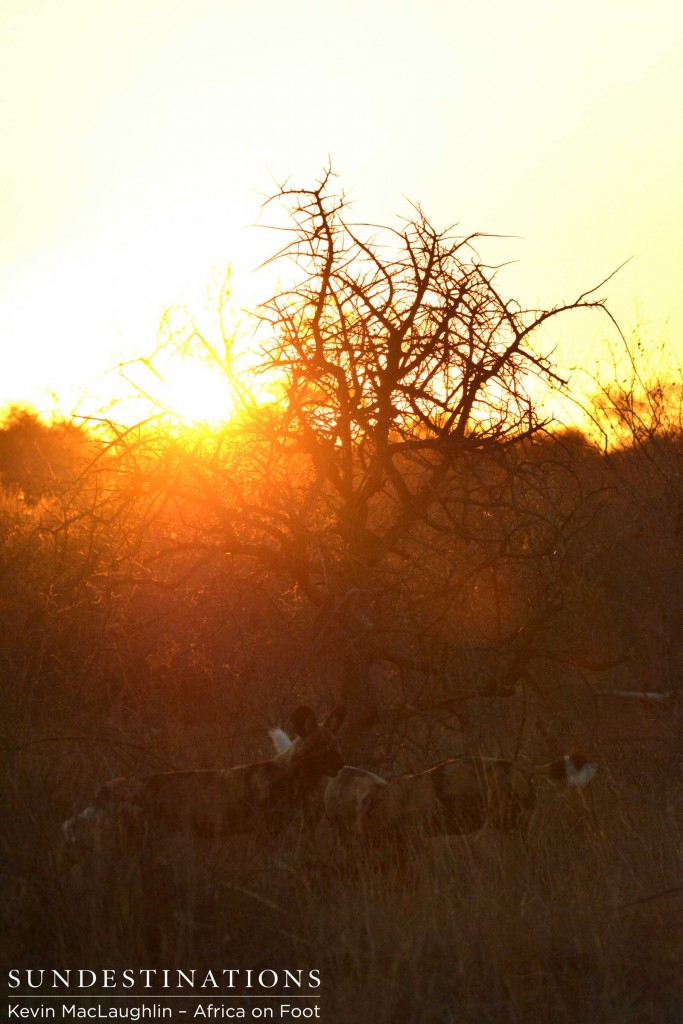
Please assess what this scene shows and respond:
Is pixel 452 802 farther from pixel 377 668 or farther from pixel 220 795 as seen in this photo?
pixel 377 668

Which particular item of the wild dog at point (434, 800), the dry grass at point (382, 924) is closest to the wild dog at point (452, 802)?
the wild dog at point (434, 800)

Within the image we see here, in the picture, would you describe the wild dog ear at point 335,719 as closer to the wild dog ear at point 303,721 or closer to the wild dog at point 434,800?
the wild dog ear at point 303,721

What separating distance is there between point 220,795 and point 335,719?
68 cm

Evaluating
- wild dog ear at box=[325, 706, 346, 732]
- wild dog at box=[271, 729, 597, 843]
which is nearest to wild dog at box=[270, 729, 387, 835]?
wild dog at box=[271, 729, 597, 843]

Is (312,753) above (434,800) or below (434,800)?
above

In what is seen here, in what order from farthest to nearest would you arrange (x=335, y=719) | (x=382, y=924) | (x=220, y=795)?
1. (x=335, y=719)
2. (x=220, y=795)
3. (x=382, y=924)

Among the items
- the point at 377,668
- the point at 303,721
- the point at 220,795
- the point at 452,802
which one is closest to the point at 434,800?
the point at 452,802

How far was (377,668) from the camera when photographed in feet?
23.7

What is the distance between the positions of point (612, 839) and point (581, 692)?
290 cm

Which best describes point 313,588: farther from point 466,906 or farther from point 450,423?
point 466,906

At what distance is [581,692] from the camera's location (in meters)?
7.43

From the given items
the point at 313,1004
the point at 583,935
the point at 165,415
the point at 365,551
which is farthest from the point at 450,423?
the point at 313,1004

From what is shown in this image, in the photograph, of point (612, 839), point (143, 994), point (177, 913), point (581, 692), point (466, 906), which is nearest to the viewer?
point (143, 994)

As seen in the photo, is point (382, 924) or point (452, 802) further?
point (452, 802)
